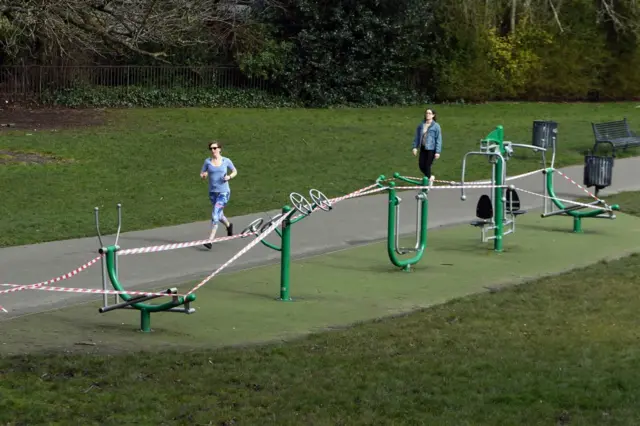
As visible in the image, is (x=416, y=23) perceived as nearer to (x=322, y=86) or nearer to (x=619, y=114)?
(x=322, y=86)

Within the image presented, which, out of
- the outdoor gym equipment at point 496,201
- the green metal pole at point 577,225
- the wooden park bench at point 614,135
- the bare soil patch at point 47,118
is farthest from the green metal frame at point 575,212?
the bare soil patch at point 47,118

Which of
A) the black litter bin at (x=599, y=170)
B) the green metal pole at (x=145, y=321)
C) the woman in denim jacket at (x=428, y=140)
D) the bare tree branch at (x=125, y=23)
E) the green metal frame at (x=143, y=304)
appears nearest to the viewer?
the green metal frame at (x=143, y=304)

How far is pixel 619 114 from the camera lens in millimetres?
37844

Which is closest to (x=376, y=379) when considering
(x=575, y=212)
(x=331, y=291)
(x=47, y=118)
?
(x=331, y=291)

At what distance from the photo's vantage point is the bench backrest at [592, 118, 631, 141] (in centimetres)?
2585

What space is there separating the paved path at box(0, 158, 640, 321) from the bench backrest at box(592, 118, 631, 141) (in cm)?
668

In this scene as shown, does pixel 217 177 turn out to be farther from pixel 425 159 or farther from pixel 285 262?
pixel 425 159

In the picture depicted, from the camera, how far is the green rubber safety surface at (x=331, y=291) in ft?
32.5

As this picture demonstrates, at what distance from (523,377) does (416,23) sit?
111 ft

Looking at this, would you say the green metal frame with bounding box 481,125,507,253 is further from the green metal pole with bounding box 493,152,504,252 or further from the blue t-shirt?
the blue t-shirt

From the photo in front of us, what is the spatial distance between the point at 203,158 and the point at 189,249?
935 cm

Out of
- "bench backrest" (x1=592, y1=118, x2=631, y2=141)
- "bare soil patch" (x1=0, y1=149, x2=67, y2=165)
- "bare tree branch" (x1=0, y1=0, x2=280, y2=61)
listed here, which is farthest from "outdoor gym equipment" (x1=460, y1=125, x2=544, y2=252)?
"bare tree branch" (x1=0, y1=0, x2=280, y2=61)

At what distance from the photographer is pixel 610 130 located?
26656 mm

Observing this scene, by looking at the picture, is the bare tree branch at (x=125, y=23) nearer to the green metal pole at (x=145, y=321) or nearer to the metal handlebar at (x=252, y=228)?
the metal handlebar at (x=252, y=228)
